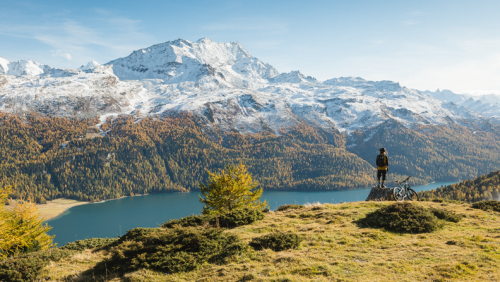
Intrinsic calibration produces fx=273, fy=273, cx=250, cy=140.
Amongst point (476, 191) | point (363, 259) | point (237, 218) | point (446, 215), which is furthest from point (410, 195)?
point (476, 191)

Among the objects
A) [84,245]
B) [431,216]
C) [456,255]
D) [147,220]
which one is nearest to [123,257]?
[84,245]

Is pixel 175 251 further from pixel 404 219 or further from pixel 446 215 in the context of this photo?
pixel 446 215

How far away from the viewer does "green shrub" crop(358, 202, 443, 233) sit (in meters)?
16.8

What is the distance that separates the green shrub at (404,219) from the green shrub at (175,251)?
9410 millimetres

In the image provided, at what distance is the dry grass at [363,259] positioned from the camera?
11.2 meters

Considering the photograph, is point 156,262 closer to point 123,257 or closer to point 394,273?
point 123,257

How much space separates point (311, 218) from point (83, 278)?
15.5 metres

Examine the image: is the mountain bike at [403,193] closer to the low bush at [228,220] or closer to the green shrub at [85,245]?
the low bush at [228,220]

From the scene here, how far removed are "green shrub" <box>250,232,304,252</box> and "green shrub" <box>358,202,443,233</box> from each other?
19.5 ft

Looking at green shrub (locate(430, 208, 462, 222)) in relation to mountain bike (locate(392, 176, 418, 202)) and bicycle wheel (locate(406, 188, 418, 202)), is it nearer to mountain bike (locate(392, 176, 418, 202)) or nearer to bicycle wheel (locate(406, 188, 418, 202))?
mountain bike (locate(392, 176, 418, 202))

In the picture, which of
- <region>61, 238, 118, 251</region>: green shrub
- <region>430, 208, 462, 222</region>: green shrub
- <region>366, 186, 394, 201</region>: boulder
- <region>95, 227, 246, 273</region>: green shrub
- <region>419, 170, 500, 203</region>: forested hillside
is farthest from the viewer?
<region>419, 170, 500, 203</region>: forested hillside

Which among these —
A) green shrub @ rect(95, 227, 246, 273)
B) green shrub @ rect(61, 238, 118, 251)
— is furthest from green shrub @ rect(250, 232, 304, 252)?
green shrub @ rect(61, 238, 118, 251)

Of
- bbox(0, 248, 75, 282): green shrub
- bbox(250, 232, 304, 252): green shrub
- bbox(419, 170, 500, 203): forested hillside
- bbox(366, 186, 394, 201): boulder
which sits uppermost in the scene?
bbox(366, 186, 394, 201): boulder

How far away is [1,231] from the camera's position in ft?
75.8
